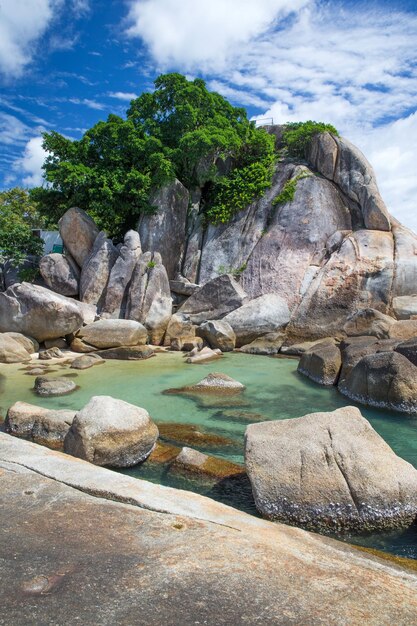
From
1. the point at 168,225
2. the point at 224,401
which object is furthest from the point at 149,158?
the point at 224,401

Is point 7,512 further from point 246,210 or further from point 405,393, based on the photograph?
point 246,210

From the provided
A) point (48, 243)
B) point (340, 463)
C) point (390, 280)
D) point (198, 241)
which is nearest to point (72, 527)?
point (340, 463)

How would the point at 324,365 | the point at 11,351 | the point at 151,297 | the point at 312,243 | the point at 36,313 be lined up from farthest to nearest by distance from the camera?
the point at 312,243, the point at 151,297, the point at 36,313, the point at 11,351, the point at 324,365

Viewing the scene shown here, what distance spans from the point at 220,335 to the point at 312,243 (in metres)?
7.23

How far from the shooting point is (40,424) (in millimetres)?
8609

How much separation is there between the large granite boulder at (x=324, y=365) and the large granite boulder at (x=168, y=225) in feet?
37.5

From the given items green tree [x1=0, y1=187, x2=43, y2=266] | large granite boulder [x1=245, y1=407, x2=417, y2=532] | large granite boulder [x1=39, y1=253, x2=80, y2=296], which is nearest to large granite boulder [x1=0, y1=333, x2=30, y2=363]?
large granite boulder [x1=39, y1=253, x2=80, y2=296]

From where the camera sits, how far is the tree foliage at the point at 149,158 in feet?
74.7

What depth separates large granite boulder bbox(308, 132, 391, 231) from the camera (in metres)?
22.2

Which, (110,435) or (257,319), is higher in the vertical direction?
(257,319)

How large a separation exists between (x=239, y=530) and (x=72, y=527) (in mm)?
1311

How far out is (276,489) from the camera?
225 inches

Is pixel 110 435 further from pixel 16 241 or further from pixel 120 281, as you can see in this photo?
pixel 16 241

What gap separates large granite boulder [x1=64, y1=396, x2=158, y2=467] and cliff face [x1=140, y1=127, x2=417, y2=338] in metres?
12.1
